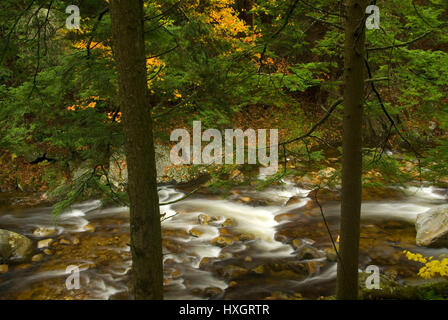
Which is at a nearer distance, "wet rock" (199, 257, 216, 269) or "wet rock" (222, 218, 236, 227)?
"wet rock" (199, 257, 216, 269)

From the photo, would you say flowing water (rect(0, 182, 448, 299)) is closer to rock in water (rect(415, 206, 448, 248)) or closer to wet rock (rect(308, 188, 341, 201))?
rock in water (rect(415, 206, 448, 248))

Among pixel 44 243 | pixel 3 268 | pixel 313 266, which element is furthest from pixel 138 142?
pixel 44 243

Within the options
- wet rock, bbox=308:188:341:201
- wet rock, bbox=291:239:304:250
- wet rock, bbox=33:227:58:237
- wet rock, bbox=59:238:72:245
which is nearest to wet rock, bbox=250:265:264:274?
wet rock, bbox=291:239:304:250

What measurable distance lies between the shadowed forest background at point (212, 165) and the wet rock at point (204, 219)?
0.08m

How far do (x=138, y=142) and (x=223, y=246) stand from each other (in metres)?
5.88

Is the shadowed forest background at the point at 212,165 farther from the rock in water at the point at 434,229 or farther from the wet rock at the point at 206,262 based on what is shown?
the wet rock at the point at 206,262

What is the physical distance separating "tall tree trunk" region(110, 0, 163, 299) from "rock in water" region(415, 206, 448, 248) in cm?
711

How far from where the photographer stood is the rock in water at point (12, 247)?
799cm

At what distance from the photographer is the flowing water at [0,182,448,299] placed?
6898mm

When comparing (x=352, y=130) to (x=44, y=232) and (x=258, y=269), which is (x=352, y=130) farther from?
(x=44, y=232)

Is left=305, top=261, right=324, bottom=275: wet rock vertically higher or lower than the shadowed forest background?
lower
